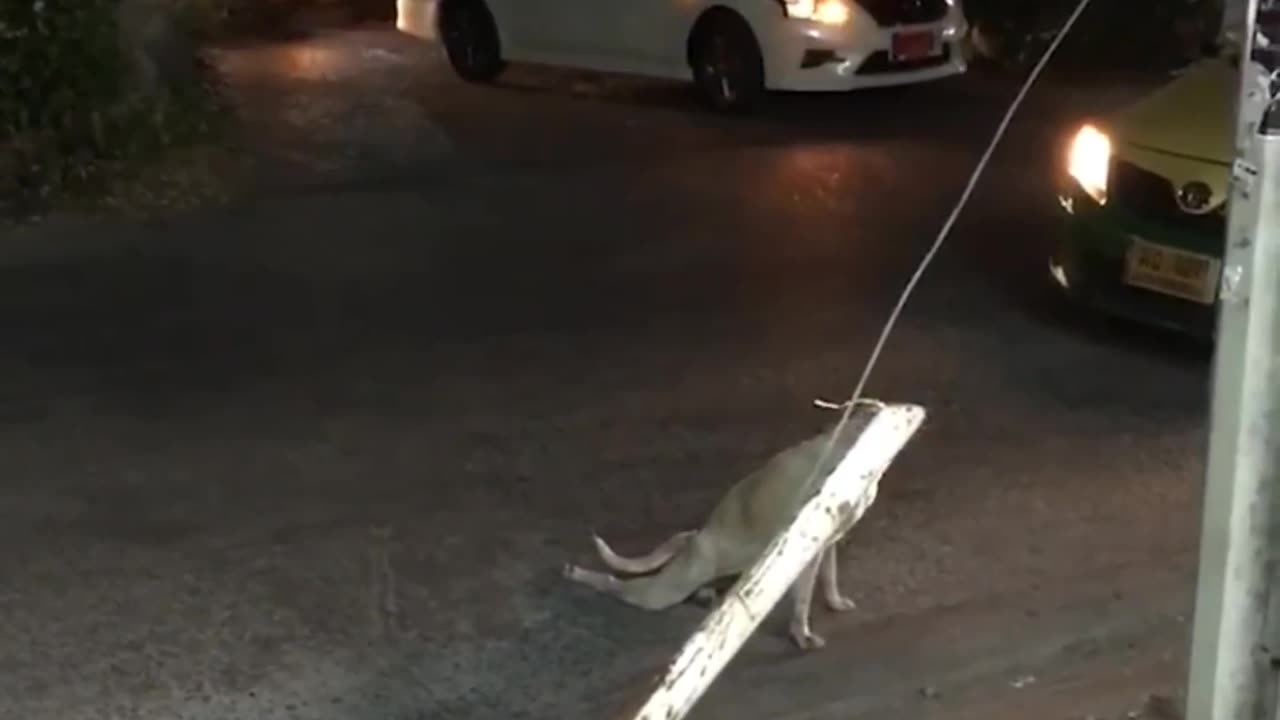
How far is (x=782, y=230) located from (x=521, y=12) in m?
5.96

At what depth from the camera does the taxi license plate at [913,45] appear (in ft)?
43.9

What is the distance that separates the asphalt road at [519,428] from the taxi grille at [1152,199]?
61 cm

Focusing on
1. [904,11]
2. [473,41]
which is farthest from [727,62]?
[473,41]

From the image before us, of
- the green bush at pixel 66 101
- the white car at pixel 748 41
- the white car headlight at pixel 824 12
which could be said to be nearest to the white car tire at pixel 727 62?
the white car at pixel 748 41

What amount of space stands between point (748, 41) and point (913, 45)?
1.23m

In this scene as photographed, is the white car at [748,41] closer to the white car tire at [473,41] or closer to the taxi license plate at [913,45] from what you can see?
the taxi license plate at [913,45]

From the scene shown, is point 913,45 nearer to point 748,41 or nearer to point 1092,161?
point 748,41

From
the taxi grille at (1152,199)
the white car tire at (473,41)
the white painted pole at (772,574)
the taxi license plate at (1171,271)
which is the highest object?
the white painted pole at (772,574)

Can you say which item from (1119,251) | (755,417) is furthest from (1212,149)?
(755,417)

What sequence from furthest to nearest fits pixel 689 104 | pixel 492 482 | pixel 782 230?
pixel 689 104, pixel 782 230, pixel 492 482

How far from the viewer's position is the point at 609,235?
9.78 m

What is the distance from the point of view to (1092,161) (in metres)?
7.64

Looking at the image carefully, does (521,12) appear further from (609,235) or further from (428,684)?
(428,684)

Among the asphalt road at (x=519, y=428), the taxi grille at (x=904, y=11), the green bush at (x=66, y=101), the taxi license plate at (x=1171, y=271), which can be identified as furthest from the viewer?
the taxi grille at (x=904, y=11)
